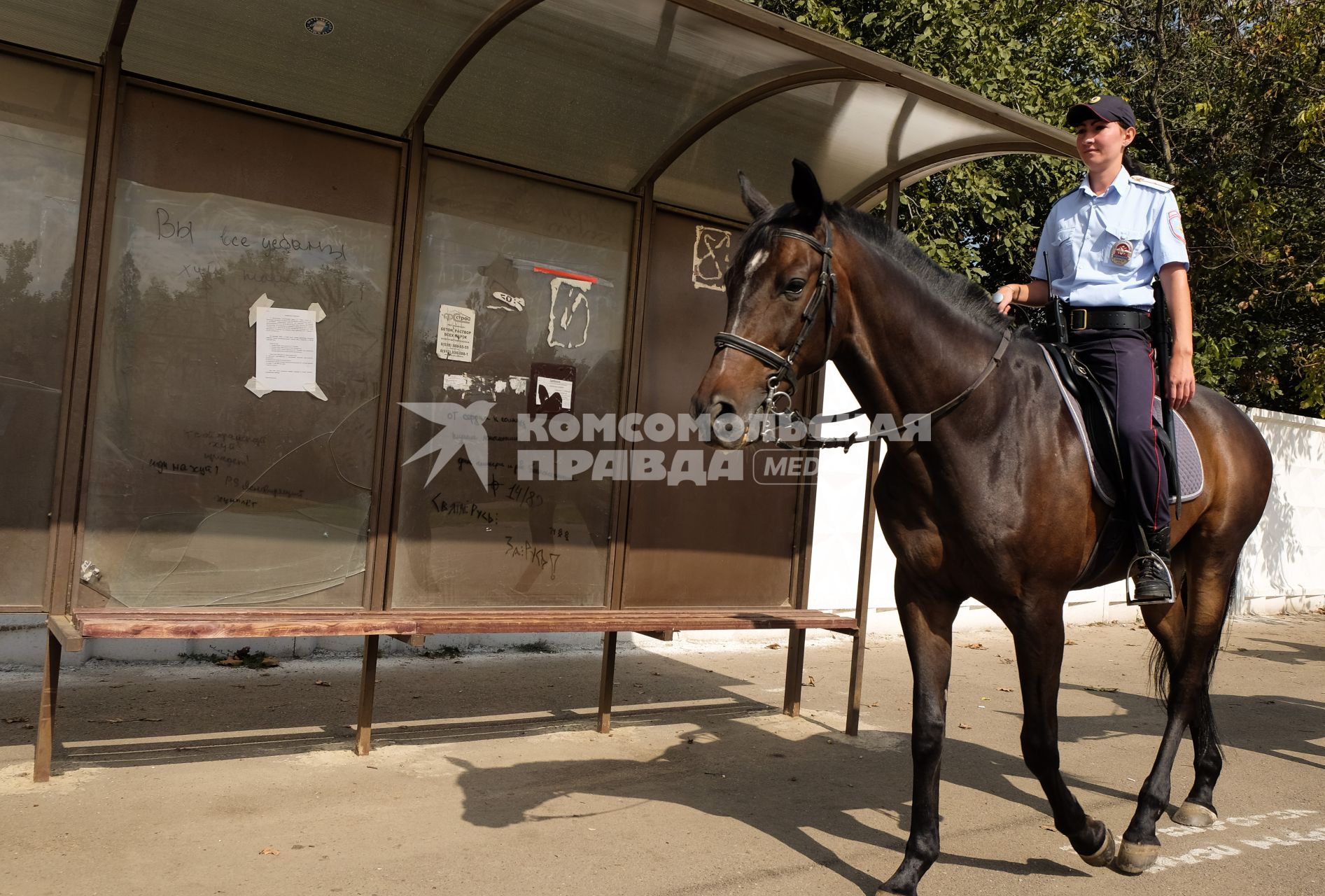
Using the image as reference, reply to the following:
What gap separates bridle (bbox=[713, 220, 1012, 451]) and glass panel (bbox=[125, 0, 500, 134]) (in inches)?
81.2

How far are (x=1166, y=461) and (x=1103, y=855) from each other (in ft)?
4.69

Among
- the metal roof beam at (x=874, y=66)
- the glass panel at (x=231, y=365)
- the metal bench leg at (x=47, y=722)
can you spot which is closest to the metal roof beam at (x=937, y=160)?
the metal roof beam at (x=874, y=66)

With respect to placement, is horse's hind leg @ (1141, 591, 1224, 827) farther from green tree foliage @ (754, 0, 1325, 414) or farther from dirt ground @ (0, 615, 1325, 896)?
green tree foliage @ (754, 0, 1325, 414)

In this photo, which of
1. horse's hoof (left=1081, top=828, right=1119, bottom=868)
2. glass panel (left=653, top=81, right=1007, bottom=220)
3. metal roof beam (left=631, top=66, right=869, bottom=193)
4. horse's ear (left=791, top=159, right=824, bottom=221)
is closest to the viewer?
horse's ear (left=791, top=159, right=824, bottom=221)

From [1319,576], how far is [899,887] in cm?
1279

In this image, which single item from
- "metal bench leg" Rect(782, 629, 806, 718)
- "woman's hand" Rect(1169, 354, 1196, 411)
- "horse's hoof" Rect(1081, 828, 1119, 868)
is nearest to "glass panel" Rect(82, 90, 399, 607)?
"metal bench leg" Rect(782, 629, 806, 718)

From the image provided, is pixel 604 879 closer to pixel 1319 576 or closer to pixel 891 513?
pixel 891 513

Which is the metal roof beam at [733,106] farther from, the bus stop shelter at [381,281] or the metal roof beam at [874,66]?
the metal roof beam at [874,66]

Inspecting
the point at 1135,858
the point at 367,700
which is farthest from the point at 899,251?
the point at 367,700

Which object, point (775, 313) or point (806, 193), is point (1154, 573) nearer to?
point (775, 313)

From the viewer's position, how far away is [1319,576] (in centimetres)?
1373

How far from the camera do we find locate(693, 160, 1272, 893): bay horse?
341 centimetres

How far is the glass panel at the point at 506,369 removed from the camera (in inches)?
206

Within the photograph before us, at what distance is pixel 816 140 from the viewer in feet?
19.1
